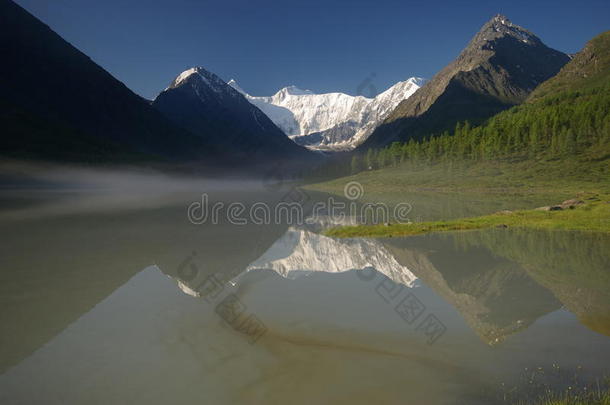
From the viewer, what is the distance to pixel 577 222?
34.1m

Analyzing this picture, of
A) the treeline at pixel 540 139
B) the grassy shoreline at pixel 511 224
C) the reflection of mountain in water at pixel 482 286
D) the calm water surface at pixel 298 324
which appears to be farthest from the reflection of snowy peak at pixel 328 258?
the treeline at pixel 540 139

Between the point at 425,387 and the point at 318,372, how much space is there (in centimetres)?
277

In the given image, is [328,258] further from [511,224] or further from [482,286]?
[511,224]

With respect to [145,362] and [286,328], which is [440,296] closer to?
[286,328]

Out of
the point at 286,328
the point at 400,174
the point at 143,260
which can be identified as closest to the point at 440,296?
the point at 286,328

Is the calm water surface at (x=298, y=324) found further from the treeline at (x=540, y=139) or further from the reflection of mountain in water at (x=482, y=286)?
the treeline at (x=540, y=139)

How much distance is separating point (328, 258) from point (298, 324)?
11398 mm

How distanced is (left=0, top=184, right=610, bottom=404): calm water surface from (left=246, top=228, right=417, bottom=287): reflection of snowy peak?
218mm

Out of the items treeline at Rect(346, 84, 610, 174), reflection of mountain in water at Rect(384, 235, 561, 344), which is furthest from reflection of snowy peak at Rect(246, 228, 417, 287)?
treeline at Rect(346, 84, 610, 174)

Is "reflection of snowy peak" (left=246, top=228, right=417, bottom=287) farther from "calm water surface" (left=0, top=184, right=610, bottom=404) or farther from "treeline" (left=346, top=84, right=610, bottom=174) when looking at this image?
"treeline" (left=346, top=84, right=610, bottom=174)

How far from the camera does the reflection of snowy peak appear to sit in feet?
66.9

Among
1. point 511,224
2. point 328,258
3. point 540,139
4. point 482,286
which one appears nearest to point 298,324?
point 482,286

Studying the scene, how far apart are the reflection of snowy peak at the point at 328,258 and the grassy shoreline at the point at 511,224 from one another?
340cm

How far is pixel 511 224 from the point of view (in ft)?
118
